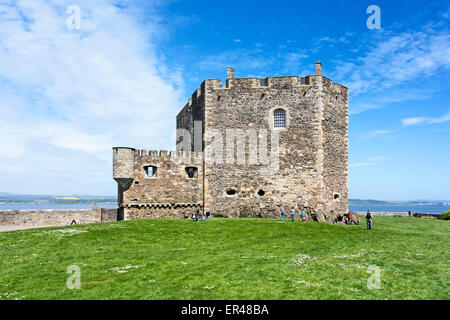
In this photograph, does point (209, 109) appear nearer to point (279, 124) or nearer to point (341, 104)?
point (279, 124)

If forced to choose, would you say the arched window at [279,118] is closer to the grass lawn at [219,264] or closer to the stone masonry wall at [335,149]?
the stone masonry wall at [335,149]

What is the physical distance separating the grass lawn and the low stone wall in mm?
12729

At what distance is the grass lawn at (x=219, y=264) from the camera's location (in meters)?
8.99

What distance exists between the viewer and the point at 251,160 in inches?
1154

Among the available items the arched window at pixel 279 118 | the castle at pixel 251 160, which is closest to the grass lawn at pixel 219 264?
the castle at pixel 251 160

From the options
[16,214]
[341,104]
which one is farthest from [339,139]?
[16,214]

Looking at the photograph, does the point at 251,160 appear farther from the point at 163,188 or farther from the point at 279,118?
the point at 163,188

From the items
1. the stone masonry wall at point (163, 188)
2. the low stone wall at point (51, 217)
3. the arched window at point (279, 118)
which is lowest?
the low stone wall at point (51, 217)

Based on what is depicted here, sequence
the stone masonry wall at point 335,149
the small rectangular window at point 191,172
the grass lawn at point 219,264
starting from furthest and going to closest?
Answer: the small rectangular window at point 191,172 < the stone masonry wall at point 335,149 < the grass lawn at point 219,264

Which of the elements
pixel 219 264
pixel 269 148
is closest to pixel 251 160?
pixel 269 148

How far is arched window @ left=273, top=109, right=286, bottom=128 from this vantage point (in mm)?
29469

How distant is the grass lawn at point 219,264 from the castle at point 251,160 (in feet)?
27.2
